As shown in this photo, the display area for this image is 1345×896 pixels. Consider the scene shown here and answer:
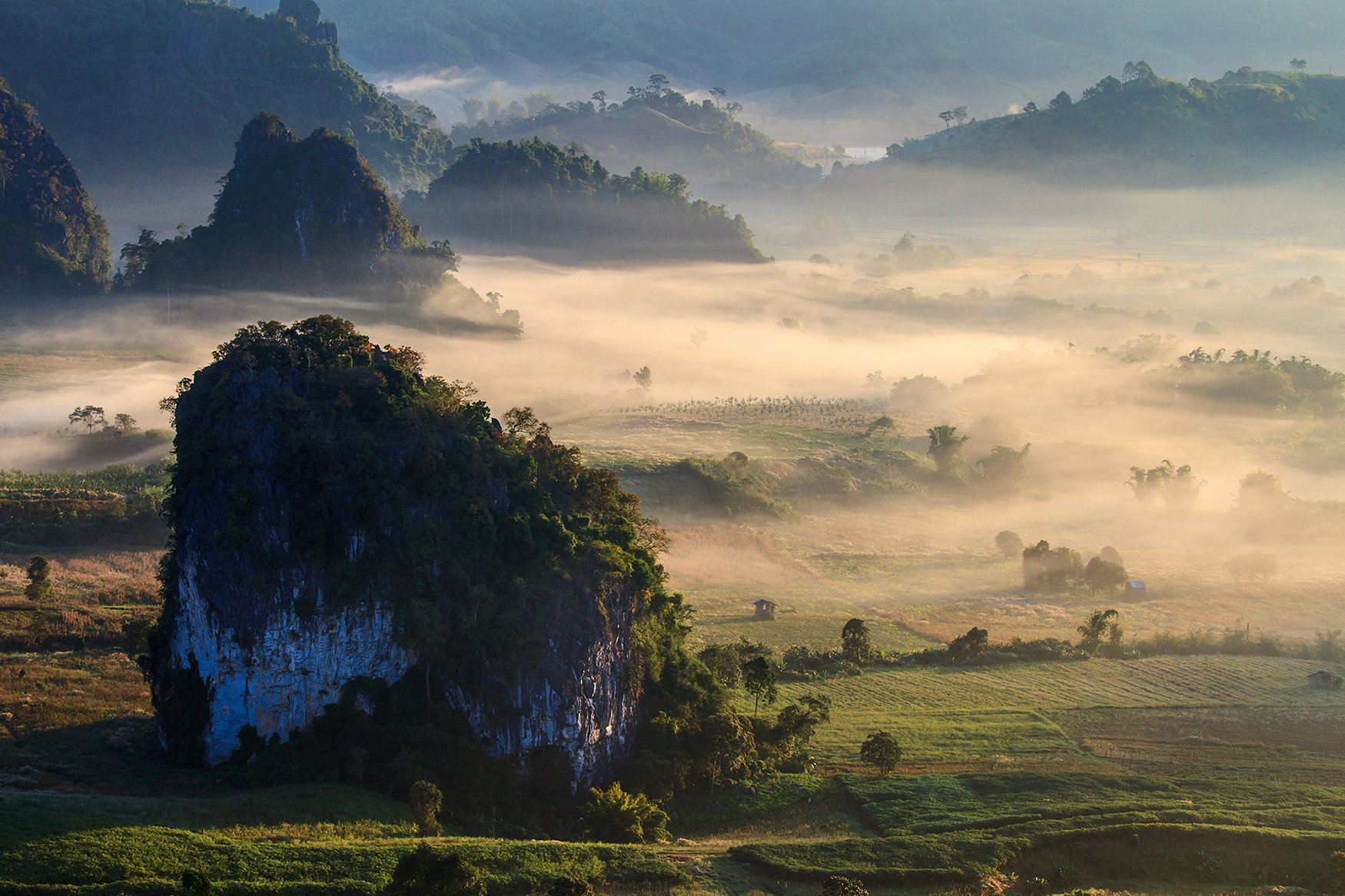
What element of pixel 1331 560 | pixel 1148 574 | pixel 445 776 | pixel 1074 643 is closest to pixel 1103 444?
pixel 1331 560

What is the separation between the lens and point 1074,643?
79188 millimetres

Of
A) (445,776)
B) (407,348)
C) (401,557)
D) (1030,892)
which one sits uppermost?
(407,348)

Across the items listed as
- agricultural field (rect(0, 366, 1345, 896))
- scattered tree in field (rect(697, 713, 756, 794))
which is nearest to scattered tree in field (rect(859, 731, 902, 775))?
agricultural field (rect(0, 366, 1345, 896))

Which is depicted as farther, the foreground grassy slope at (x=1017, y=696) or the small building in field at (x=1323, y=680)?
the small building in field at (x=1323, y=680)

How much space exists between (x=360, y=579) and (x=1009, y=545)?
84140 millimetres

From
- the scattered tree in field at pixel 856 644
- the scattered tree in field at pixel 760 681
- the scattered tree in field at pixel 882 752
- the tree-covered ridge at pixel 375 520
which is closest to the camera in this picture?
the tree-covered ridge at pixel 375 520

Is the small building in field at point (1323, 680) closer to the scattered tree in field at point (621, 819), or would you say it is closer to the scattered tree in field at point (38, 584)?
the scattered tree in field at point (621, 819)

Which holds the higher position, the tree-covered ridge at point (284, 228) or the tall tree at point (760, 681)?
the tree-covered ridge at point (284, 228)

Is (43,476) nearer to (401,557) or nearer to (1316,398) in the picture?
(401,557)

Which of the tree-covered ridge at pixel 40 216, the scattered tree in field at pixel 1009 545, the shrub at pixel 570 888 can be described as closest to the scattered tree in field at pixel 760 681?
the shrub at pixel 570 888

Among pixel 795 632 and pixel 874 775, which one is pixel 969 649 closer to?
pixel 795 632

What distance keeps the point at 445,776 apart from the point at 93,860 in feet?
43.1

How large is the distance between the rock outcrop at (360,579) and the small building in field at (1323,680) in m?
50.3

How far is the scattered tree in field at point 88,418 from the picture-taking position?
110750 millimetres
